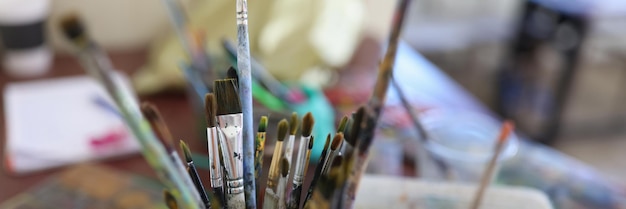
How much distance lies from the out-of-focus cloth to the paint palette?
0.17 metres

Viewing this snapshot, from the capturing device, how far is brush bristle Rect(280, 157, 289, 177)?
12.3 inches

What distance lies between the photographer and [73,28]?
0.27m

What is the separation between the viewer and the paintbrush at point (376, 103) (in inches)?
9.8

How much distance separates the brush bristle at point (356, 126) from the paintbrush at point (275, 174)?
0.05m

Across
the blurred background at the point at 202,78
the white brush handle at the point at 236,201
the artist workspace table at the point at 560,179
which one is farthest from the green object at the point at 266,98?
the white brush handle at the point at 236,201

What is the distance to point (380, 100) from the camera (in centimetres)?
26

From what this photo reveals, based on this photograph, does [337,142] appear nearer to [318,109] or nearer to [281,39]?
[318,109]

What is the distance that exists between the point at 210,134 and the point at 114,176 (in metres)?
0.30

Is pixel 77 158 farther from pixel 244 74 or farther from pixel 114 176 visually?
pixel 244 74

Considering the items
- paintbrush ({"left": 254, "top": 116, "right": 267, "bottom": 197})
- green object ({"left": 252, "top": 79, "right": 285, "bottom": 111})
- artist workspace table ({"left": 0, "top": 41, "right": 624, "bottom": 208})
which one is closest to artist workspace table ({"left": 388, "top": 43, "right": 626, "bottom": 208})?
artist workspace table ({"left": 0, "top": 41, "right": 624, "bottom": 208})

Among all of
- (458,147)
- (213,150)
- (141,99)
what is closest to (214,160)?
(213,150)

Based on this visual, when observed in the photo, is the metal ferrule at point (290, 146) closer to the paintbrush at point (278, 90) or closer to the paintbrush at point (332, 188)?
the paintbrush at point (332, 188)

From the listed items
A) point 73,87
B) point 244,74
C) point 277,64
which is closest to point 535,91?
point 277,64

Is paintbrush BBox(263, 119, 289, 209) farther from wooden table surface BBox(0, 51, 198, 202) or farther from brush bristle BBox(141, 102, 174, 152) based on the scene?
wooden table surface BBox(0, 51, 198, 202)
